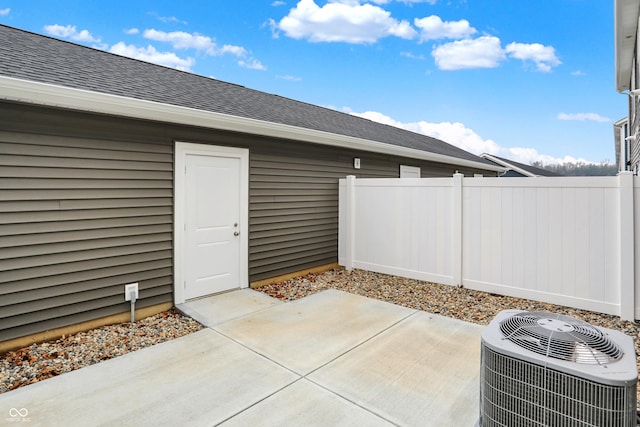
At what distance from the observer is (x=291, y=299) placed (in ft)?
16.3

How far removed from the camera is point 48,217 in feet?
11.6

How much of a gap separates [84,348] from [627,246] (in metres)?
5.94

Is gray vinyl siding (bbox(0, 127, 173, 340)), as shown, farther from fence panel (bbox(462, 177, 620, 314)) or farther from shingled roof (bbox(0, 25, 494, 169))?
fence panel (bbox(462, 177, 620, 314))

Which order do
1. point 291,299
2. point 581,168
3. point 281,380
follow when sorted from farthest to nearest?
1. point 581,168
2. point 291,299
3. point 281,380

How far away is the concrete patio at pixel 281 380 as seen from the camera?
231 cm

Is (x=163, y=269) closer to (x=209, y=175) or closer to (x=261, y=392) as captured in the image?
(x=209, y=175)

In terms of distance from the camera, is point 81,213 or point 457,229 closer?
point 81,213

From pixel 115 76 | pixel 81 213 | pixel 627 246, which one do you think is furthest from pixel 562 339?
pixel 115 76

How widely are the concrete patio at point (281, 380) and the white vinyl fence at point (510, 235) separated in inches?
59.0

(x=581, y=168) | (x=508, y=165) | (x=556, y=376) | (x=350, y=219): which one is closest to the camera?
(x=556, y=376)

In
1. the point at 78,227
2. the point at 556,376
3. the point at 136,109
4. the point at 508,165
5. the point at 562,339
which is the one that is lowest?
the point at 556,376

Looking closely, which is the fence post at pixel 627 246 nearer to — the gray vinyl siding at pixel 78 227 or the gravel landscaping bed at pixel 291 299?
the gravel landscaping bed at pixel 291 299

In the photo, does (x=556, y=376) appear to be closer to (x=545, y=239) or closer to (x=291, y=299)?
(x=545, y=239)

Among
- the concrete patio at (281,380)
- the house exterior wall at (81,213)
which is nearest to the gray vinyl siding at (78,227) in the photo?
the house exterior wall at (81,213)
